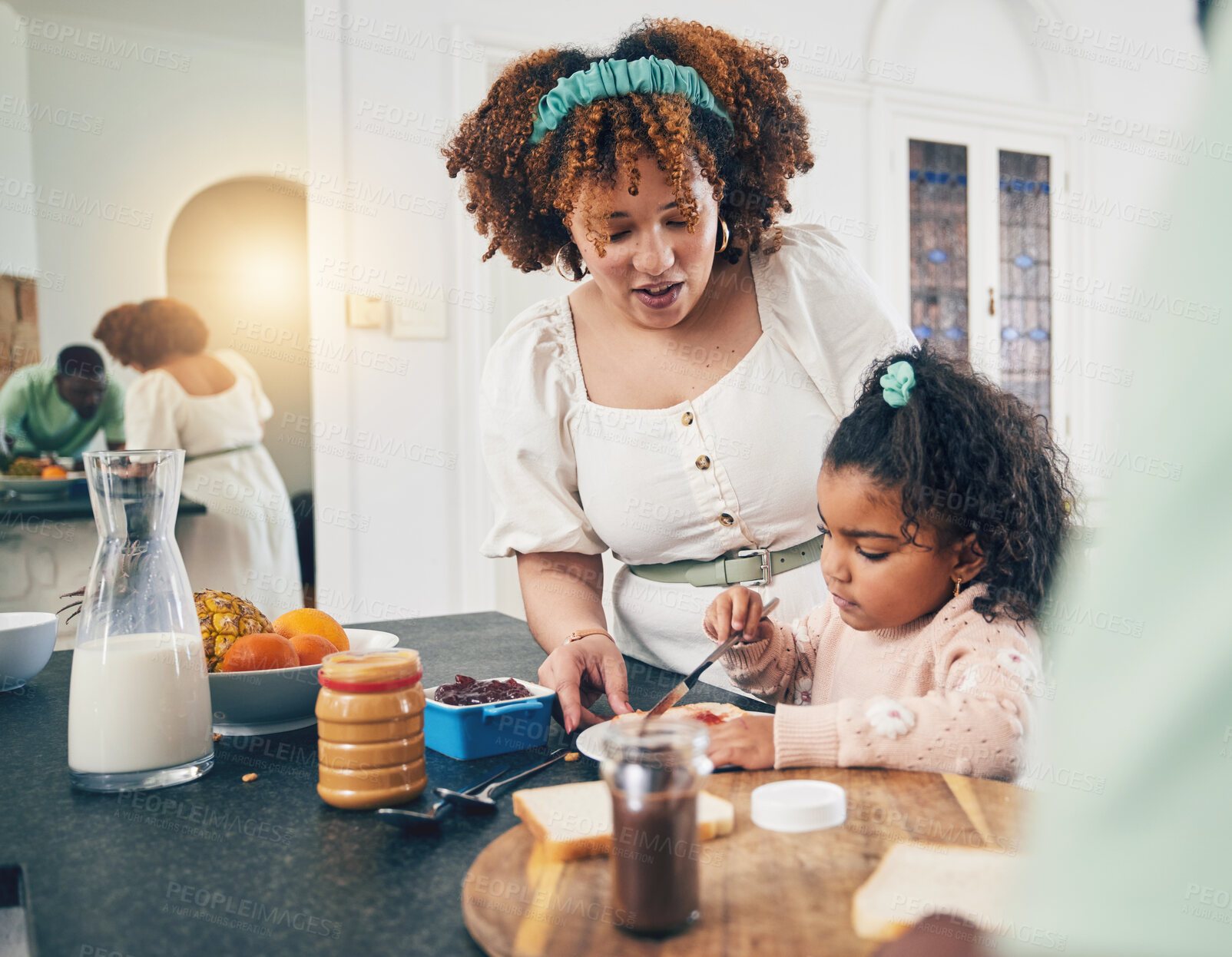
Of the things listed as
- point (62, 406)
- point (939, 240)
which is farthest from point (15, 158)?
point (939, 240)

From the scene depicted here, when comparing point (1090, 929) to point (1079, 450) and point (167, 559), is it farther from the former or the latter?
point (1079, 450)

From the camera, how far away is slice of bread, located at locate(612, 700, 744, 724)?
1.04 metres

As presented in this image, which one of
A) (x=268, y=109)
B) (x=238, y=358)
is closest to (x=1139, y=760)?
(x=238, y=358)

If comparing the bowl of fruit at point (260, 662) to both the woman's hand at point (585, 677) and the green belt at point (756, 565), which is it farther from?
the green belt at point (756, 565)

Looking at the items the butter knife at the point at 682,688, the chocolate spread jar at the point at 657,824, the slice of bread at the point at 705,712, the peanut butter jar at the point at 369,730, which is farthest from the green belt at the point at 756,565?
the chocolate spread jar at the point at 657,824

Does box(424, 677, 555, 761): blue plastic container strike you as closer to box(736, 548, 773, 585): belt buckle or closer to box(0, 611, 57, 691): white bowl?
box(736, 548, 773, 585): belt buckle

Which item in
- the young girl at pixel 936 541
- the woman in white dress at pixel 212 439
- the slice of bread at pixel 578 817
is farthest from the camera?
the woman in white dress at pixel 212 439

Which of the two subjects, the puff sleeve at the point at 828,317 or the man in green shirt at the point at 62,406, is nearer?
the puff sleeve at the point at 828,317

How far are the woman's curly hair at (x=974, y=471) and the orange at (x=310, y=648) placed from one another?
636 mm

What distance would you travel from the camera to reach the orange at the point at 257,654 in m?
1.04

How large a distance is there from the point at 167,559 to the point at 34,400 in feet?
8.45

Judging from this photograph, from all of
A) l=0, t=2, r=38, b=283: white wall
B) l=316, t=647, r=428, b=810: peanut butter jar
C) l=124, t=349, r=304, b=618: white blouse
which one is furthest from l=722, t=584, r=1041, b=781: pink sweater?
l=0, t=2, r=38, b=283: white wall

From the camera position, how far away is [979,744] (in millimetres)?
914

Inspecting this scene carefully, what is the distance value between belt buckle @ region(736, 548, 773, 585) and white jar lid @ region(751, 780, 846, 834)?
73 cm
